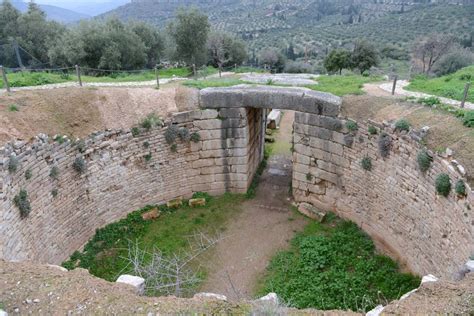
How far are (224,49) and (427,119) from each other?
22483mm

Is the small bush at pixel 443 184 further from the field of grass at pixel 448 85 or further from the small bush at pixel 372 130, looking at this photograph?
the field of grass at pixel 448 85

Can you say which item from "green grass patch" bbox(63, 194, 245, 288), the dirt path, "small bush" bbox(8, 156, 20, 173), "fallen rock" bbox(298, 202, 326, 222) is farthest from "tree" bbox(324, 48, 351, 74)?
"small bush" bbox(8, 156, 20, 173)

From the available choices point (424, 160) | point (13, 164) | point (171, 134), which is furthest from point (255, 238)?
point (13, 164)

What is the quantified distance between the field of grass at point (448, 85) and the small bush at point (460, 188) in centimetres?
390

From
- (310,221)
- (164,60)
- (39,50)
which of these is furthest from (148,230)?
(164,60)

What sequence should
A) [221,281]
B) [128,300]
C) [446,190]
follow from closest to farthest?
1. [128,300]
2. [446,190]
3. [221,281]

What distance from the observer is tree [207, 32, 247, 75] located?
94.0 feet

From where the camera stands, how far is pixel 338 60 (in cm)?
2842

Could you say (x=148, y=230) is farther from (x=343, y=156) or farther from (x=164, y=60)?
(x=164, y=60)

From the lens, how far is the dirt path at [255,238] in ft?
29.5

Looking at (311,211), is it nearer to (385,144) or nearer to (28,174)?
(385,144)

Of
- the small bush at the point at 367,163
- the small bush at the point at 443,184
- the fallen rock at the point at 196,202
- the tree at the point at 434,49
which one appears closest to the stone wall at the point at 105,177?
the fallen rock at the point at 196,202

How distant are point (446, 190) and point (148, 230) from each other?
24.9 ft

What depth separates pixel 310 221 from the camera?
11219mm
